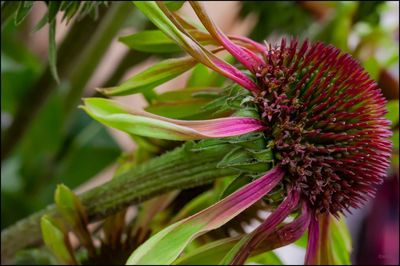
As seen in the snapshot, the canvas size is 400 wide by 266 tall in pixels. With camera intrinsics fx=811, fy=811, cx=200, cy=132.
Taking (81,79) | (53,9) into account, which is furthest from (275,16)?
(53,9)

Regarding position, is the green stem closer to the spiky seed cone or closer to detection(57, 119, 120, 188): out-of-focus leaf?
the spiky seed cone

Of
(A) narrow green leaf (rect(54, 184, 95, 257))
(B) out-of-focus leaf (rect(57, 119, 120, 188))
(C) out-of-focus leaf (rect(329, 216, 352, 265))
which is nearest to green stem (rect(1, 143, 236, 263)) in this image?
(A) narrow green leaf (rect(54, 184, 95, 257))

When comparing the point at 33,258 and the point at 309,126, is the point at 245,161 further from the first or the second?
the point at 33,258

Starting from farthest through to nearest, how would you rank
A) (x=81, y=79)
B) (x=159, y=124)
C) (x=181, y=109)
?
1. (x=81, y=79)
2. (x=181, y=109)
3. (x=159, y=124)

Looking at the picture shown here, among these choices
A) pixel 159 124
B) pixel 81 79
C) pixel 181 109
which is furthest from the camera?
pixel 81 79

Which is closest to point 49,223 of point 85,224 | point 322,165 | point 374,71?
point 85,224

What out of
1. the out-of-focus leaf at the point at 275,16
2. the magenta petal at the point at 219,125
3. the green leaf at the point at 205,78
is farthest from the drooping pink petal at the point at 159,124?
the out-of-focus leaf at the point at 275,16
